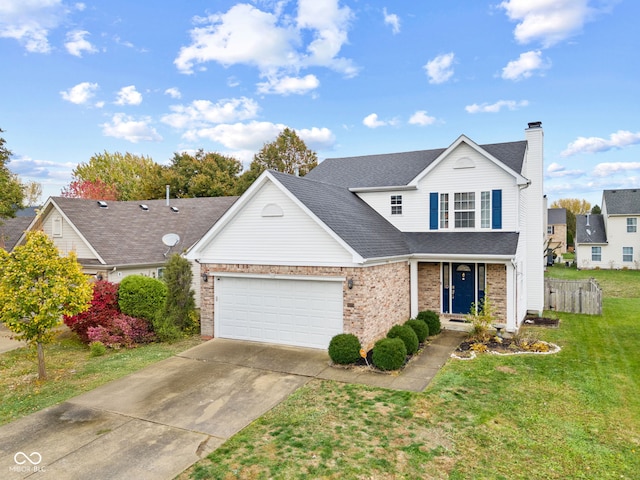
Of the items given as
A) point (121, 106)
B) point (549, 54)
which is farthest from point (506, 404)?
point (121, 106)

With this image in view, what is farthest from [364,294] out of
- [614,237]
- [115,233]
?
[614,237]

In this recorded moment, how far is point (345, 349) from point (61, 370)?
8.22 metres

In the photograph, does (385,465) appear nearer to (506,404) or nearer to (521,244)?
(506,404)

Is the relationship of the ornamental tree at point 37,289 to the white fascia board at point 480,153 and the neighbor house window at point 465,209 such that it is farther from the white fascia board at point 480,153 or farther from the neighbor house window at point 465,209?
the neighbor house window at point 465,209

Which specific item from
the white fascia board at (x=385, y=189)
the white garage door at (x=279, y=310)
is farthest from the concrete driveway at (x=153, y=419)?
the white fascia board at (x=385, y=189)

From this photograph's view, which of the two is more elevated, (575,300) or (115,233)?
(115,233)

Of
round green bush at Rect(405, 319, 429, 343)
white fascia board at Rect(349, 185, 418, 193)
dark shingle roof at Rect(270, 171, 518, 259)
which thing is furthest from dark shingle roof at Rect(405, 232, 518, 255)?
round green bush at Rect(405, 319, 429, 343)

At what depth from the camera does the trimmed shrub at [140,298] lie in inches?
546

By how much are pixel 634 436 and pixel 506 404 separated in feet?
6.95

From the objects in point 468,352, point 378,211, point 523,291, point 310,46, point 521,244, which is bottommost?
point 468,352

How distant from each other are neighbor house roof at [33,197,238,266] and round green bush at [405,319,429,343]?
1305cm

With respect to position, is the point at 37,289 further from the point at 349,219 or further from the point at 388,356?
the point at 349,219

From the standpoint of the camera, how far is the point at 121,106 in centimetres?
2212

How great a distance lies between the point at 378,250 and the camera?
12.8 metres
